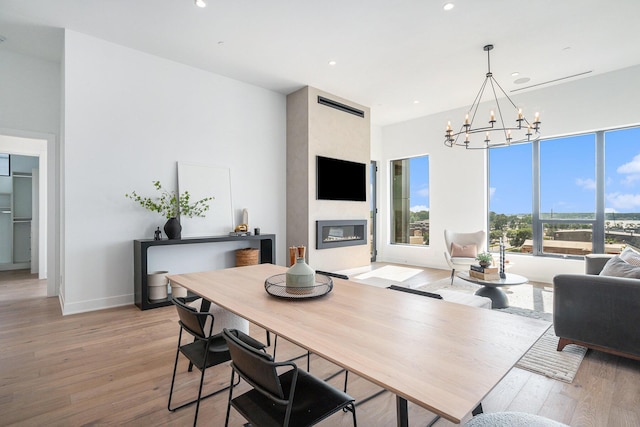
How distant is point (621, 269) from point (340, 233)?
382cm

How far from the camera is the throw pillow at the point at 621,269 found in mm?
2454

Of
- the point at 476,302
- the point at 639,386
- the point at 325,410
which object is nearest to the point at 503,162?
the point at 476,302

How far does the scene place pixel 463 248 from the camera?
5270 mm

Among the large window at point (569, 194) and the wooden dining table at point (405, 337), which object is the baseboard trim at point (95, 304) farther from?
the large window at point (569, 194)

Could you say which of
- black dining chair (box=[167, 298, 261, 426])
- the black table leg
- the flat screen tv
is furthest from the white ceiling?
the black table leg

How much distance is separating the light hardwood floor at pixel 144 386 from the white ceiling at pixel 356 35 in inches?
125

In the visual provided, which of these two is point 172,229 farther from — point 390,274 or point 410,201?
point 410,201

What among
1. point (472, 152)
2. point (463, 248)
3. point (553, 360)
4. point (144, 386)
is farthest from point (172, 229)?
point (472, 152)

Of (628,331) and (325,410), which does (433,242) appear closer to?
(628,331)

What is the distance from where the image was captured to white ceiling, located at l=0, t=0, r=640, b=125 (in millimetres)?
3160

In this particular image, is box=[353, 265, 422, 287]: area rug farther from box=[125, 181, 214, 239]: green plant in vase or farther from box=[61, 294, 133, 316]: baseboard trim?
box=[61, 294, 133, 316]: baseboard trim

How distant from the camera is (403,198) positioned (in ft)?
24.1

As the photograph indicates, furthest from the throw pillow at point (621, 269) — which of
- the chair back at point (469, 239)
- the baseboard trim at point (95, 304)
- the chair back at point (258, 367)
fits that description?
the baseboard trim at point (95, 304)

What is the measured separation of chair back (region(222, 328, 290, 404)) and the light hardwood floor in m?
0.84
